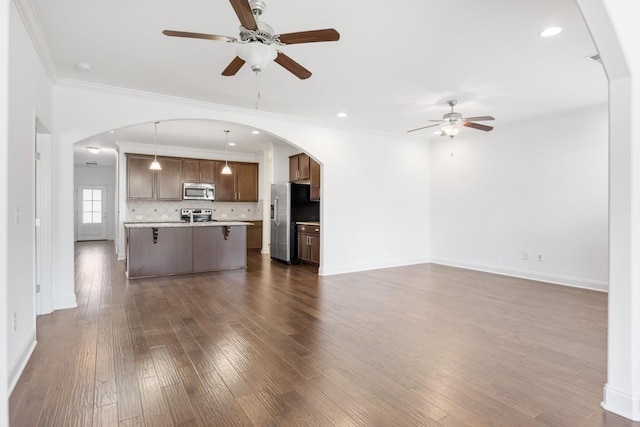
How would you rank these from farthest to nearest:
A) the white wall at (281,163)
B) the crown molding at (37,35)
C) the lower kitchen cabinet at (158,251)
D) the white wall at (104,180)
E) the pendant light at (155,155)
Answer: the white wall at (104,180)
the white wall at (281,163)
the pendant light at (155,155)
the lower kitchen cabinet at (158,251)
the crown molding at (37,35)

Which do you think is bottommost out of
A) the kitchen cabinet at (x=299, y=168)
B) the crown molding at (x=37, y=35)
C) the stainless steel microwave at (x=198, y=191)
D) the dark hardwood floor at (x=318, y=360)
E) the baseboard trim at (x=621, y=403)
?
the dark hardwood floor at (x=318, y=360)

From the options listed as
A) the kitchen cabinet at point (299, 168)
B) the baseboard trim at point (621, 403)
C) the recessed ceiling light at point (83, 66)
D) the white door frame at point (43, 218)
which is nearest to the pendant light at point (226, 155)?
the kitchen cabinet at point (299, 168)

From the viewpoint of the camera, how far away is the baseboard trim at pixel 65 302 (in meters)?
3.89

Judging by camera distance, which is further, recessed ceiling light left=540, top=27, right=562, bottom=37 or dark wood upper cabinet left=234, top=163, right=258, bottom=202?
dark wood upper cabinet left=234, top=163, right=258, bottom=202

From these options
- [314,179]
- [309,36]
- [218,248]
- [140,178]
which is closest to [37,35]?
[309,36]

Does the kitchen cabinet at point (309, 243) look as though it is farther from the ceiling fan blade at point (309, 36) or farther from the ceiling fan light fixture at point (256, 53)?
the ceiling fan blade at point (309, 36)

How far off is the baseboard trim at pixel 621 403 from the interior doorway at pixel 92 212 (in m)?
13.8

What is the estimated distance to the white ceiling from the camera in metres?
2.52

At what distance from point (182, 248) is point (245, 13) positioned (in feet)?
16.0

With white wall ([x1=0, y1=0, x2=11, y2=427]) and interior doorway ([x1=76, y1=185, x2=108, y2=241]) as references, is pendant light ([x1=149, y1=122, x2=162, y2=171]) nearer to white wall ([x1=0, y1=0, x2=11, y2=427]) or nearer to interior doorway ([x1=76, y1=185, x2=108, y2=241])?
white wall ([x1=0, y1=0, x2=11, y2=427])

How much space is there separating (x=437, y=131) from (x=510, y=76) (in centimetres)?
267

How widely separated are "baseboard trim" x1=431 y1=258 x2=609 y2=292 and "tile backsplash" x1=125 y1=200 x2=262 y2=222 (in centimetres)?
539

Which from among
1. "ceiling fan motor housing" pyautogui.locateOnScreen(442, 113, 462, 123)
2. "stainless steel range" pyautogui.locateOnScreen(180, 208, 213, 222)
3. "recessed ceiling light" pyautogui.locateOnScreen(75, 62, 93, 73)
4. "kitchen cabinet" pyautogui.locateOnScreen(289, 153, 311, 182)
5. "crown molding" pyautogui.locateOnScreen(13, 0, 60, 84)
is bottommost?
"stainless steel range" pyautogui.locateOnScreen(180, 208, 213, 222)

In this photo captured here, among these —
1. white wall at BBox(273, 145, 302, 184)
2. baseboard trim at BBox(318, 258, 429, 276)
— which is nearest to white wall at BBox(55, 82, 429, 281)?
baseboard trim at BBox(318, 258, 429, 276)
